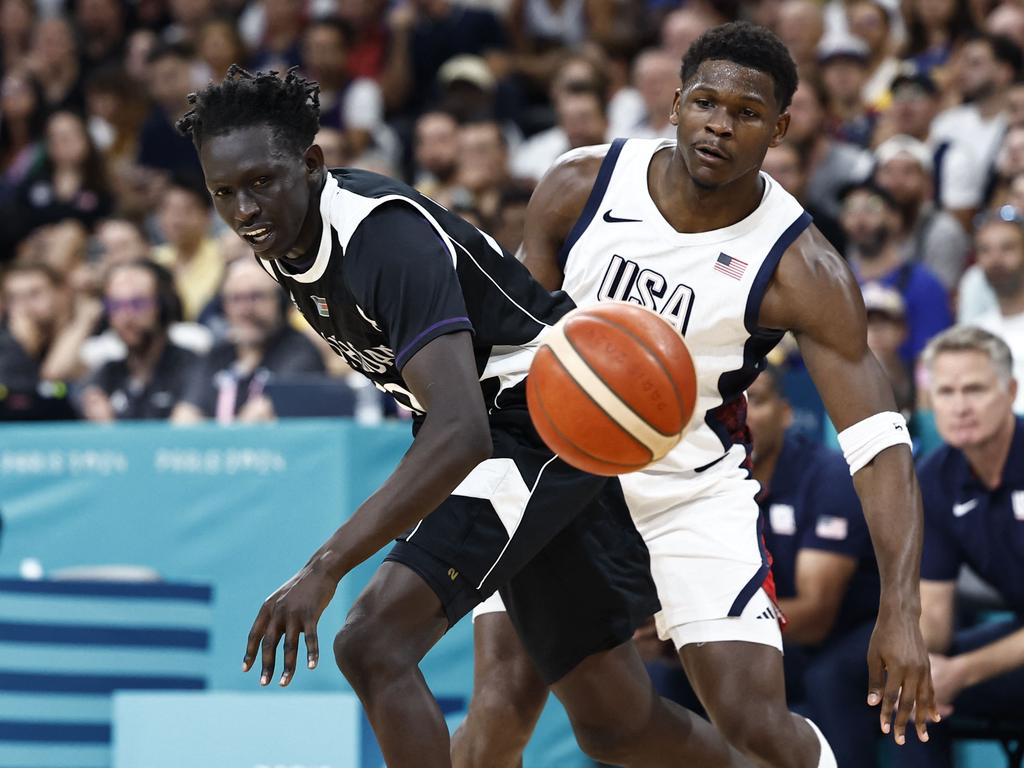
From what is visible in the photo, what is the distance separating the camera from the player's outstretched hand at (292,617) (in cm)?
328

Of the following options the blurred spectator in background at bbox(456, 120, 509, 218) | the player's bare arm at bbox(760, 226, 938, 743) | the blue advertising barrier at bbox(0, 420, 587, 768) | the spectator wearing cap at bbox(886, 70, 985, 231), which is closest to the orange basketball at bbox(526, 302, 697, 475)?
the player's bare arm at bbox(760, 226, 938, 743)

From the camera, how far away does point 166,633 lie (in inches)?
244

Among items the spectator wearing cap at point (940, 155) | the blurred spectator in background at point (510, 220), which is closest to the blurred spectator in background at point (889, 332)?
the spectator wearing cap at point (940, 155)

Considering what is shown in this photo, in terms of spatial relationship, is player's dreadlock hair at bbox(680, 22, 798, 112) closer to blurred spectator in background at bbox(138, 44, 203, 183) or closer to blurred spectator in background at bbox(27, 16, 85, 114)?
blurred spectator in background at bbox(138, 44, 203, 183)

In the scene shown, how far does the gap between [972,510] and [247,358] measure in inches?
151

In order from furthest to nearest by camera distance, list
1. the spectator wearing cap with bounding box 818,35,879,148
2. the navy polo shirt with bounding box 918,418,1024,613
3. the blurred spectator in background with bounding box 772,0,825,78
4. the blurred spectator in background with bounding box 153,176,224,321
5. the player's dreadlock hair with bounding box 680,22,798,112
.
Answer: the blurred spectator in background with bounding box 153,176,224,321 < the blurred spectator in background with bounding box 772,0,825,78 < the spectator wearing cap with bounding box 818,35,879,148 < the navy polo shirt with bounding box 918,418,1024,613 < the player's dreadlock hair with bounding box 680,22,798,112

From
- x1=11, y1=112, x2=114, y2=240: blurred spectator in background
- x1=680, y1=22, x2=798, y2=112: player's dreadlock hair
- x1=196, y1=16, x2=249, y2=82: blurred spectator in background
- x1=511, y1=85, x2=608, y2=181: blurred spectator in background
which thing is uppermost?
x1=196, y1=16, x2=249, y2=82: blurred spectator in background

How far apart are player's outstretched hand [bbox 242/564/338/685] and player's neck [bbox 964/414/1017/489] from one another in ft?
10.1

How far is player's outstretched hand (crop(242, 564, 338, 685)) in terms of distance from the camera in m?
3.28

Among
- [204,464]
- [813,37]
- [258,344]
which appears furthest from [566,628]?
[813,37]

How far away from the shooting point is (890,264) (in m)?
7.96

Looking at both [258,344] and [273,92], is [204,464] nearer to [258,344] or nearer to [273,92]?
[258,344]

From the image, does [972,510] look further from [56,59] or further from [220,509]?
[56,59]

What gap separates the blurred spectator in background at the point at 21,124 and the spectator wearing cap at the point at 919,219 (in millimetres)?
6502
